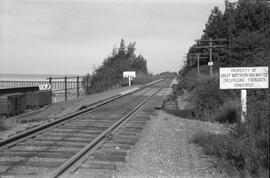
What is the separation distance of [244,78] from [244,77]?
3 centimetres

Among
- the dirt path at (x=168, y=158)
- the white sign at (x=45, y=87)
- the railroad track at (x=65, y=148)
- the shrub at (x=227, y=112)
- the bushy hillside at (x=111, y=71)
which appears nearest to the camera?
the dirt path at (x=168, y=158)

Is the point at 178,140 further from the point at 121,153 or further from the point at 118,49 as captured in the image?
the point at 118,49

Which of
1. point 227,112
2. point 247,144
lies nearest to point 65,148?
point 247,144

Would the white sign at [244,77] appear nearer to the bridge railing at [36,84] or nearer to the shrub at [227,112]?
the shrub at [227,112]

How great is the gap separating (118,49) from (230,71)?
3607 inches

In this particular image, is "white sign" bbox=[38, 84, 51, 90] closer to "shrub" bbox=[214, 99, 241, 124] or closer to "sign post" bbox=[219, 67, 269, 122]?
"shrub" bbox=[214, 99, 241, 124]

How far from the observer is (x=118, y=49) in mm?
105938

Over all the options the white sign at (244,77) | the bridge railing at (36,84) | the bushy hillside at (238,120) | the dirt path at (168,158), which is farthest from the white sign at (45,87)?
the white sign at (244,77)

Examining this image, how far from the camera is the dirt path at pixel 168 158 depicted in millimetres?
8039

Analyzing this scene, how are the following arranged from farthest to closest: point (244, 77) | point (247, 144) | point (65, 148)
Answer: point (244, 77) → point (65, 148) → point (247, 144)

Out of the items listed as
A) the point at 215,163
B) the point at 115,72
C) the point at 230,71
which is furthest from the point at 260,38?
the point at 215,163

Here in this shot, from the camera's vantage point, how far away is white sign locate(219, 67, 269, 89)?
1462 centimetres

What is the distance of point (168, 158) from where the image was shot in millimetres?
9438

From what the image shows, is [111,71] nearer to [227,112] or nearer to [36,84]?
[36,84]
